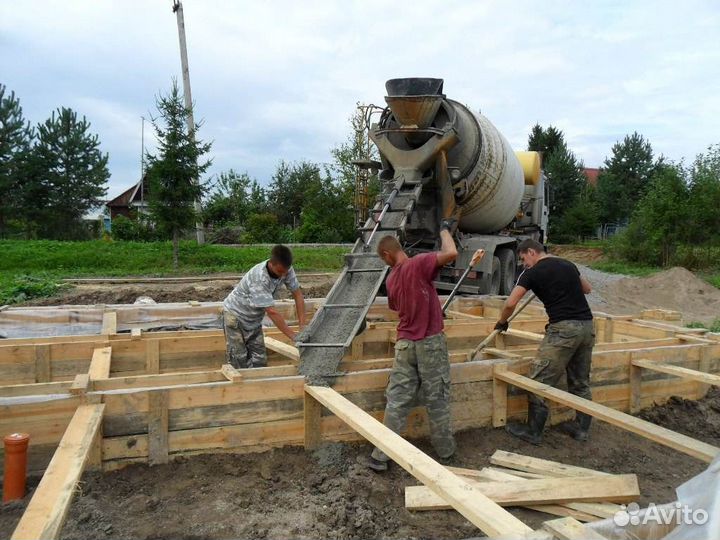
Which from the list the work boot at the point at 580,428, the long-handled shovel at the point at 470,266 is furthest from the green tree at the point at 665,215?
the work boot at the point at 580,428

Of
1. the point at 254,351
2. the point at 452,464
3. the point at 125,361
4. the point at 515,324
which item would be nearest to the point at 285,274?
the point at 254,351

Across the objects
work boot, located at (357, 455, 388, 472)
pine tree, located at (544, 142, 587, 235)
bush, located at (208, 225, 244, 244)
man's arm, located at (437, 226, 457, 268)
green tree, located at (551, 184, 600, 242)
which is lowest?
work boot, located at (357, 455, 388, 472)

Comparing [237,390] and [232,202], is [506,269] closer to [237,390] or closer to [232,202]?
[237,390]

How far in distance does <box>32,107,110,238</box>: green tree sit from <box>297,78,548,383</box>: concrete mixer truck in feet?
67.6

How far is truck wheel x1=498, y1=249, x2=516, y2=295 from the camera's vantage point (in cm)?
1066

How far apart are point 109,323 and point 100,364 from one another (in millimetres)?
1977

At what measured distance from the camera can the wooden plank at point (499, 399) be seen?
4.50 m

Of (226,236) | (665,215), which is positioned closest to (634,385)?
(665,215)

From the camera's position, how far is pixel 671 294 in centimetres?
1584

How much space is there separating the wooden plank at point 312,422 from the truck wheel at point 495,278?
682 centimetres

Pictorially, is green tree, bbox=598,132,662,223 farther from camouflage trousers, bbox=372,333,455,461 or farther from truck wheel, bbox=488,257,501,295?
camouflage trousers, bbox=372,333,455,461

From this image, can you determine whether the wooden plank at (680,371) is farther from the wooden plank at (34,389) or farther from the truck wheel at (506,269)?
the truck wheel at (506,269)

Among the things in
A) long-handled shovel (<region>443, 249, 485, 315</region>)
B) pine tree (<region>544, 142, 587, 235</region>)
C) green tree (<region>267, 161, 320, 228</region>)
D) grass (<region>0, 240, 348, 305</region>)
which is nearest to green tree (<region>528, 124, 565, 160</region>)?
pine tree (<region>544, 142, 587, 235</region>)

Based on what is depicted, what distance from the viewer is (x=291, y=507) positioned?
3.14 meters
